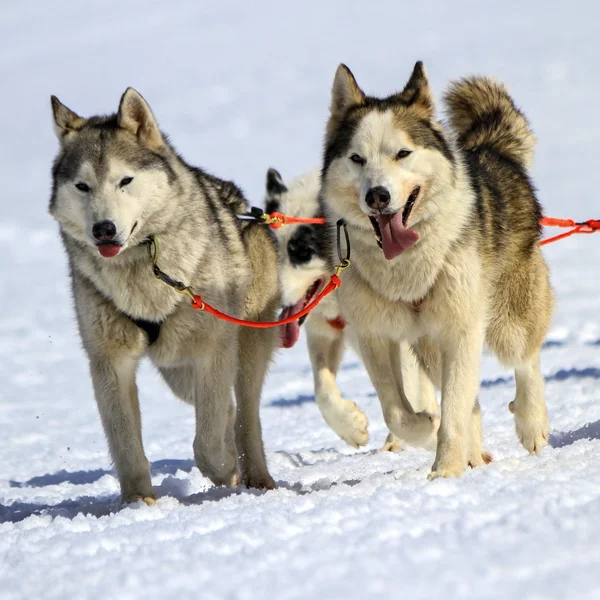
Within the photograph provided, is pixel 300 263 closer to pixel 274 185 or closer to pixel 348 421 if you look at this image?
pixel 274 185

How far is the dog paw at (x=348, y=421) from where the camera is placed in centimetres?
554

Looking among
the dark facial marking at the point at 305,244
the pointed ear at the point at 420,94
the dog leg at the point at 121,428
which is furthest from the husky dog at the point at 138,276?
the dark facial marking at the point at 305,244

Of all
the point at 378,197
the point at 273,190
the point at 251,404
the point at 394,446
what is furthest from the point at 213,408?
the point at 273,190

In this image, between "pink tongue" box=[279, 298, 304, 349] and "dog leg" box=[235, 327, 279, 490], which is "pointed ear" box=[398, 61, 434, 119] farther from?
"pink tongue" box=[279, 298, 304, 349]

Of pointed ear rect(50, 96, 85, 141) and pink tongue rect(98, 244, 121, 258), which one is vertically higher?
Answer: pointed ear rect(50, 96, 85, 141)

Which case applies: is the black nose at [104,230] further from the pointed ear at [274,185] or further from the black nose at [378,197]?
the pointed ear at [274,185]

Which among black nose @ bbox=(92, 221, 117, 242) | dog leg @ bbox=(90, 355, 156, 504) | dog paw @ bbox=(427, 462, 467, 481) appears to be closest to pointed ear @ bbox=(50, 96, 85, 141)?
black nose @ bbox=(92, 221, 117, 242)

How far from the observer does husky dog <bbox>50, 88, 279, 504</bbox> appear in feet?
11.7

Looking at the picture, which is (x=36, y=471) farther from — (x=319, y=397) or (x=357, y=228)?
(x=357, y=228)

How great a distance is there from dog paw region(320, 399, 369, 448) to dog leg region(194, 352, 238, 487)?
1.75 meters

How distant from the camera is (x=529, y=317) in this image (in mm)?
4336

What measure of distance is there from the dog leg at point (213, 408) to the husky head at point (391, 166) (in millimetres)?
739

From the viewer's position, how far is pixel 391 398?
3.94 metres

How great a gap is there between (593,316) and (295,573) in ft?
25.8
